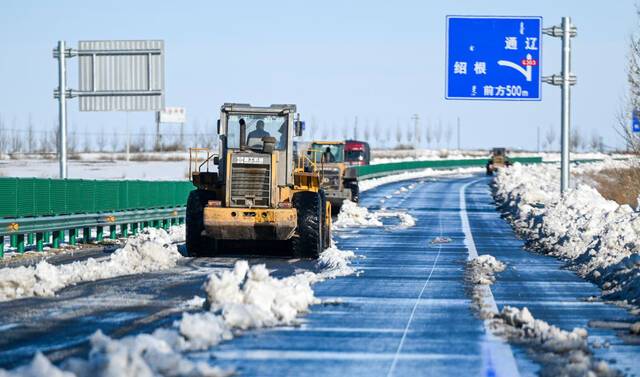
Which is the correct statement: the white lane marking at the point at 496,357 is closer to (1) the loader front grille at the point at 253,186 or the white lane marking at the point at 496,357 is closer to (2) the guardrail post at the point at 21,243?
(1) the loader front grille at the point at 253,186

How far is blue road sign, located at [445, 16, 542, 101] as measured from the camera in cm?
3422

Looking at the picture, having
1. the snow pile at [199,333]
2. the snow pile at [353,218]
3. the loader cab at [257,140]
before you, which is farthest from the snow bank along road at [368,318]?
the snow pile at [353,218]

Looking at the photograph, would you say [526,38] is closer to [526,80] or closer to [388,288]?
[526,80]

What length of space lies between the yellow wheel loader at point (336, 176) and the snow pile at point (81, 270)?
17747 millimetres

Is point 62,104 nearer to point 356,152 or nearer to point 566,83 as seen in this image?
point 566,83

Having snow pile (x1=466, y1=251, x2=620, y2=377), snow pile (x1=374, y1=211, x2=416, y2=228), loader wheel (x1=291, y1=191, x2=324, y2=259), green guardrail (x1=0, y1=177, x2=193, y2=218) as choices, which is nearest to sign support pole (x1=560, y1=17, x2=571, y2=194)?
snow pile (x1=374, y1=211, x2=416, y2=228)

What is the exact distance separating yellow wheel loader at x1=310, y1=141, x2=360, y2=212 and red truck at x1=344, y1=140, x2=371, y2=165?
2188 centimetres

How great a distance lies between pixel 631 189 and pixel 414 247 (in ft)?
81.7

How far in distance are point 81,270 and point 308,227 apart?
5.73m

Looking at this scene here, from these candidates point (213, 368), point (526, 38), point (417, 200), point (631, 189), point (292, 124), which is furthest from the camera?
point (417, 200)

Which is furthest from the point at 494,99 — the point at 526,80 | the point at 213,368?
the point at 213,368

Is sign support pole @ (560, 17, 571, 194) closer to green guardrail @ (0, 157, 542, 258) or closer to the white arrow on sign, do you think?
the white arrow on sign

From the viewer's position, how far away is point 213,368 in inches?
367

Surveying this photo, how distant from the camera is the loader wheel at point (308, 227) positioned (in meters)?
22.1
